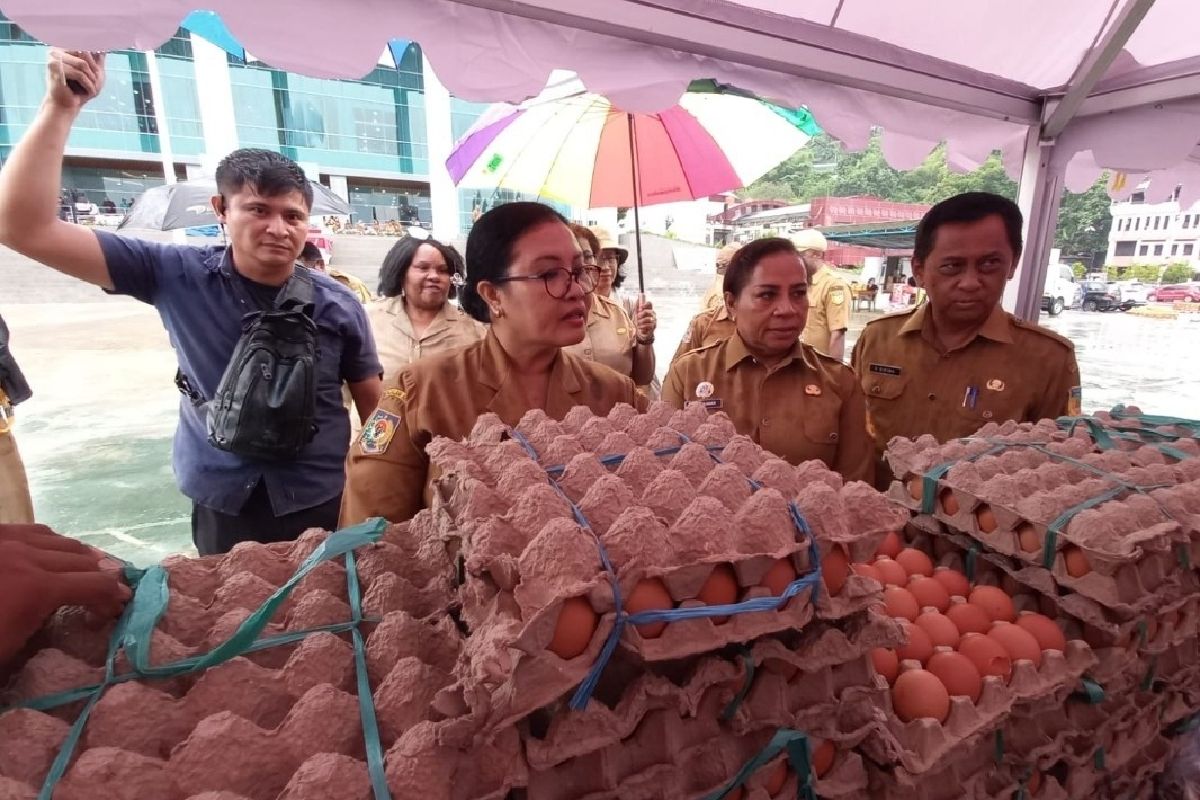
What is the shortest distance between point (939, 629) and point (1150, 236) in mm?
29879

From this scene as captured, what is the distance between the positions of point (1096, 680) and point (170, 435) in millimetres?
8787

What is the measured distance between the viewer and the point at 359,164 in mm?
33812

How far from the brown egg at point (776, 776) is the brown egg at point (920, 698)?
329 mm

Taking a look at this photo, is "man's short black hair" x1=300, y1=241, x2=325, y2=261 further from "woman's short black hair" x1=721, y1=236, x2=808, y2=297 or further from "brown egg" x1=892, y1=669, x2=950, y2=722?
"brown egg" x1=892, y1=669, x2=950, y2=722

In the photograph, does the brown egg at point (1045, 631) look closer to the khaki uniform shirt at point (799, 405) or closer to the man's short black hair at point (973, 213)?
the khaki uniform shirt at point (799, 405)

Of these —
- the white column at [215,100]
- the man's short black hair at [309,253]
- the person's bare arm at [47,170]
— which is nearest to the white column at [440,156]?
the white column at [215,100]

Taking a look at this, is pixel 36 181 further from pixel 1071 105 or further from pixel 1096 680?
pixel 1071 105

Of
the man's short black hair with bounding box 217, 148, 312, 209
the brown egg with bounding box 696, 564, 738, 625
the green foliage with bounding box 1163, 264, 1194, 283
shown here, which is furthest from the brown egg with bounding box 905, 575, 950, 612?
the green foliage with bounding box 1163, 264, 1194, 283

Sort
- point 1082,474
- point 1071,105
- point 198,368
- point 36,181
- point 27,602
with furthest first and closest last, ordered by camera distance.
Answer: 1. point 1071,105
2. point 198,368
3. point 36,181
4. point 1082,474
5. point 27,602

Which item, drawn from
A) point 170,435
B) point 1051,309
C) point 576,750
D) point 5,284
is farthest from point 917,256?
point 5,284

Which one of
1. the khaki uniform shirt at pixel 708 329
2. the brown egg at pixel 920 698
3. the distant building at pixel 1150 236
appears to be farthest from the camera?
the distant building at pixel 1150 236

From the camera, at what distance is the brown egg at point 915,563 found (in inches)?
61.9

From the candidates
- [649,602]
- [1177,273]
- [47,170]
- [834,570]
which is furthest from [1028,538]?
Result: [1177,273]

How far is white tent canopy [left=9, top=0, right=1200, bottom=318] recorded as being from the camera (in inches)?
81.0
